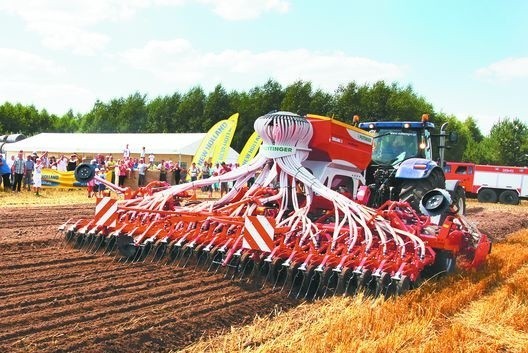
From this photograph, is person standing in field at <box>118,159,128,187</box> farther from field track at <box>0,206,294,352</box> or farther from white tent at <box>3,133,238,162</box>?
field track at <box>0,206,294,352</box>

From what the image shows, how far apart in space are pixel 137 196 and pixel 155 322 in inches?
152

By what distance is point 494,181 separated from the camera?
1107 inches

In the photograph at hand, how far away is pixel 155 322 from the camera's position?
14.8 feet

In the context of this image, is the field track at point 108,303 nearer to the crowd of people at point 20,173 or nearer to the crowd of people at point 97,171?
the crowd of people at point 97,171

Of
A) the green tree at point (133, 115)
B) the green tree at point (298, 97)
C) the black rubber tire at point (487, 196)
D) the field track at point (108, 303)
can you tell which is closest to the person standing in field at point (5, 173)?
the field track at point (108, 303)

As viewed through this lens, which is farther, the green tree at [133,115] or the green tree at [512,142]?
the green tree at [133,115]

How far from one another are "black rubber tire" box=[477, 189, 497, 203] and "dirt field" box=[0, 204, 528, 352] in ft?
81.0

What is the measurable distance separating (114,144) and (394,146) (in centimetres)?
2463

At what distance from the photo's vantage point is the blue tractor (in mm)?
8555

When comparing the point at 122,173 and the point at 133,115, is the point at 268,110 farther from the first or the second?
the point at 122,173

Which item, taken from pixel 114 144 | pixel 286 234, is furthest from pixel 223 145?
pixel 286 234

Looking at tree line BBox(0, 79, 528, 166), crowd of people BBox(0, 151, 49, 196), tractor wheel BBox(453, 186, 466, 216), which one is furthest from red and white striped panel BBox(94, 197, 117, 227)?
tree line BBox(0, 79, 528, 166)

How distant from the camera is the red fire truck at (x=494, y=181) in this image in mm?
27750

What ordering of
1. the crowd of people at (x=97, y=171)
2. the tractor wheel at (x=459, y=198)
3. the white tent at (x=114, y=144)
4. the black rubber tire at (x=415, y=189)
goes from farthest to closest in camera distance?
the white tent at (x=114, y=144), the crowd of people at (x=97, y=171), the tractor wheel at (x=459, y=198), the black rubber tire at (x=415, y=189)
